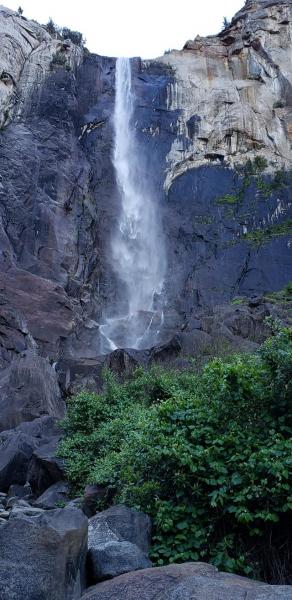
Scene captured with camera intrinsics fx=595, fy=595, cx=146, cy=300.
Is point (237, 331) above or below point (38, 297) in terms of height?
below

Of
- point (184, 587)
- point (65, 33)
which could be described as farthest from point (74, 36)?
point (184, 587)

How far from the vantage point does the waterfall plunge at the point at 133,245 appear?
34.6m

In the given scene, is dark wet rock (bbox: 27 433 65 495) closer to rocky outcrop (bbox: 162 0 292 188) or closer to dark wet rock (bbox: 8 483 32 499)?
dark wet rock (bbox: 8 483 32 499)

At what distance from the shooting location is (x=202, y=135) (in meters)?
45.7

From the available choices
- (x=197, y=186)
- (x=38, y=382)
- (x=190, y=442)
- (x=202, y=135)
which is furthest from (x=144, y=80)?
(x=190, y=442)

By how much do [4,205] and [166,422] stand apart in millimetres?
30318

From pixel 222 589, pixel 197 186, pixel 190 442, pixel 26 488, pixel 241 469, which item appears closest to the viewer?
pixel 222 589

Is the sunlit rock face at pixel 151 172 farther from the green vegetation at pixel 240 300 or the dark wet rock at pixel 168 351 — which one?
the dark wet rock at pixel 168 351

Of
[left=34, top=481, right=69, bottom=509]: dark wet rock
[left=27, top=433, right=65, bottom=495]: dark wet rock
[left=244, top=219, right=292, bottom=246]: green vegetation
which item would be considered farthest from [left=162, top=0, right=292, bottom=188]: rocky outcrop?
[left=34, top=481, right=69, bottom=509]: dark wet rock

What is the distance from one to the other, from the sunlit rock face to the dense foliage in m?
20.3

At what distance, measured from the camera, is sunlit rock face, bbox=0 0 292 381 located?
3391 centimetres

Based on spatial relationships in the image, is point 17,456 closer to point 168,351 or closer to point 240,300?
point 168,351

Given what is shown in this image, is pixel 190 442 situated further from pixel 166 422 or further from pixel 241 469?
pixel 241 469

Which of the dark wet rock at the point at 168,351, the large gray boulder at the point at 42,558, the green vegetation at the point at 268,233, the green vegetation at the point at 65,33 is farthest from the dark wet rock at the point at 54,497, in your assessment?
the green vegetation at the point at 65,33
